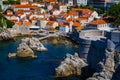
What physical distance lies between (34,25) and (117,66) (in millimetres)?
32373

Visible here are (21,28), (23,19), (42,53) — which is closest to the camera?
(42,53)

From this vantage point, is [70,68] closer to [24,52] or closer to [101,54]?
[101,54]

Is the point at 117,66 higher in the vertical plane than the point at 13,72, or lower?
higher

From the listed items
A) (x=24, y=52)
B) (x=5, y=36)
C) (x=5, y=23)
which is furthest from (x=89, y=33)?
(x=5, y=23)

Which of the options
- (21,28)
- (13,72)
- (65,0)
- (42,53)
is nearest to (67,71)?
(13,72)

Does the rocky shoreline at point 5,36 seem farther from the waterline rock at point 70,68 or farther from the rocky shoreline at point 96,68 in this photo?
the waterline rock at point 70,68

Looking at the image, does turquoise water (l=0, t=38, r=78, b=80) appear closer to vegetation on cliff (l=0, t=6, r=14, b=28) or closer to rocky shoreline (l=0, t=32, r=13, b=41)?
rocky shoreline (l=0, t=32, r=13, b=41)

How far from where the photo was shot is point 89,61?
94.7ft

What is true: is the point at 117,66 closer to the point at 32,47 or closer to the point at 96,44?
the point at 96,44

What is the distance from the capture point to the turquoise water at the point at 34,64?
28.4 meters

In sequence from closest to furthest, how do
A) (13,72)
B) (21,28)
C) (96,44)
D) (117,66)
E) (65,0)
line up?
(117,66), (96,44), (13,72), (21,28), (65,0)

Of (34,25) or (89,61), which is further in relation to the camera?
(34,25)

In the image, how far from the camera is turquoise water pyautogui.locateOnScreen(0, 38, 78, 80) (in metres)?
28.4

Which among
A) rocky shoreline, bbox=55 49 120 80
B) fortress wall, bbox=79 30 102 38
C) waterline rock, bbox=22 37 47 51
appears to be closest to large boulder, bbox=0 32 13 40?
waterline rock, bbox=22 37 47 51
